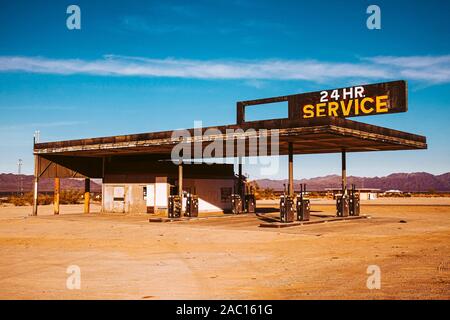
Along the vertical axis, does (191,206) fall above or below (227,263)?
above

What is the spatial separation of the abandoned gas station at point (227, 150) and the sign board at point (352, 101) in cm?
4

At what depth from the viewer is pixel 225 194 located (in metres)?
36.1

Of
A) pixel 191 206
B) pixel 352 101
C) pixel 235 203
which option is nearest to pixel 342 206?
pixel 352 101

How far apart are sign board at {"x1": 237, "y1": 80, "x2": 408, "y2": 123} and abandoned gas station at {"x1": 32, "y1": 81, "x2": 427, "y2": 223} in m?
0.04

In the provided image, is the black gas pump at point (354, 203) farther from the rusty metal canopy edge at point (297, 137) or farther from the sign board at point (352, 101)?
the sign board at point (352, 101)

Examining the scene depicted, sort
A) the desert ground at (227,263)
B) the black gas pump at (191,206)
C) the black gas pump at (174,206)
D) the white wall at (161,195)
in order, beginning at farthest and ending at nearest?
the white wall at (161,195) → the black gas pump at (191,206) → the black gas pump at (174,206) → the desert ground at (227,263)

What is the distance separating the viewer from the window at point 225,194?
35.7 metres

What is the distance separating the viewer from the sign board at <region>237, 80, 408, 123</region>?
21.8 meters

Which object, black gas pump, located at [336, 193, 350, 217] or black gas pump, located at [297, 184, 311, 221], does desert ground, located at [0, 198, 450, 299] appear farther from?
black gas pump, located at [336, 193, 350, 217]

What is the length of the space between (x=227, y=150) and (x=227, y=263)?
1680 centimetres

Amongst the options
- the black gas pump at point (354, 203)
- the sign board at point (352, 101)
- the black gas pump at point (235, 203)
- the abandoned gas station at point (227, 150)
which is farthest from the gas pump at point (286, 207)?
the black gas pump at point (235, 203)

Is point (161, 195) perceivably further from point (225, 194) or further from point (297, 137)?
point (297, 137)
